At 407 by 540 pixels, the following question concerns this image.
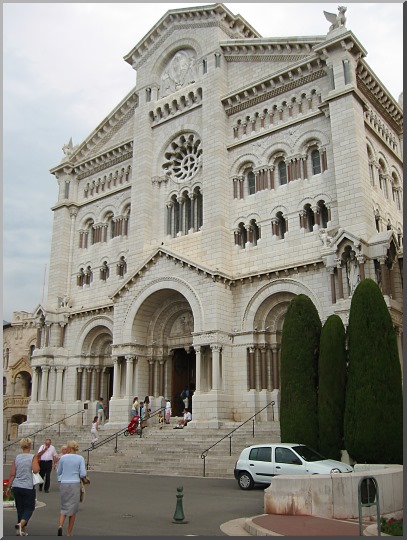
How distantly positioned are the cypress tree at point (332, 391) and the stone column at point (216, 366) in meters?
7.78

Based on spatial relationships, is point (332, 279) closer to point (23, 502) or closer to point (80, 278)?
point (23, 502)

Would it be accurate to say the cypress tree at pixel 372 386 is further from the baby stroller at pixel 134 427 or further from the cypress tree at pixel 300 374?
the baby stroller at pixel 134 427

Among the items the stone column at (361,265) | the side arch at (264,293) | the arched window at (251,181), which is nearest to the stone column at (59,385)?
→ the side arch at (264,293)

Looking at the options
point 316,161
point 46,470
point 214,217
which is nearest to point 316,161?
point 316,161

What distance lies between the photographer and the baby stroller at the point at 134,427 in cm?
2720

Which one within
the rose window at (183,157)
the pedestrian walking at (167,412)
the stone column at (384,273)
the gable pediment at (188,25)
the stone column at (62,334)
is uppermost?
the gable pediment at (188,25)

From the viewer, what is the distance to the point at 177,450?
2386cm

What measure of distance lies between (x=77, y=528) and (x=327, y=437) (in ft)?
34.4

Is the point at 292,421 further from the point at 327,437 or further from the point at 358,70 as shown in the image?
the point at 358,70

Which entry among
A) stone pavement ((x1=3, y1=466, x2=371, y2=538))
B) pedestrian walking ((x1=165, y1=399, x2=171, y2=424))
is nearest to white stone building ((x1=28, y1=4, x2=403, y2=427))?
pedestrian walking ((x1=165, y1=399, x2=171, y2=424))

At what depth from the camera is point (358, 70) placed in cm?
2812

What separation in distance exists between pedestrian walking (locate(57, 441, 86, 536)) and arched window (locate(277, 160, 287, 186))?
21970 millimetres

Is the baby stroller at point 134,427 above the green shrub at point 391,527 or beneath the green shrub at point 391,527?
above

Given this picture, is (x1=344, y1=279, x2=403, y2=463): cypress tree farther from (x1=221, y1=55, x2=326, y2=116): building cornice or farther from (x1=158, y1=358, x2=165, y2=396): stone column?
(x1=221, y1=55, x2=326, y2=116): building cornice
